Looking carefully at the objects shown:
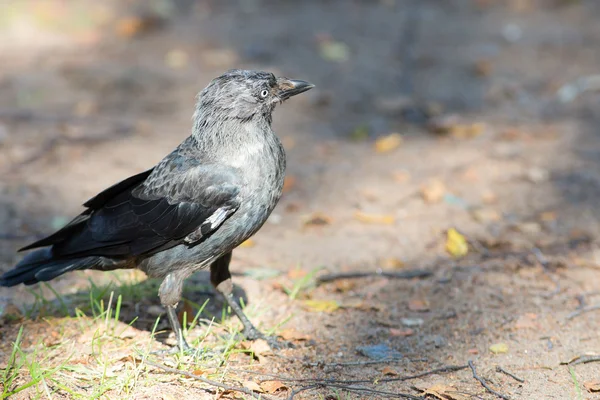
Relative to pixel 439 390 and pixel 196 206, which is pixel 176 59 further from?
pixel 439 390

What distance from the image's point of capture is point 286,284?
509 centimetres

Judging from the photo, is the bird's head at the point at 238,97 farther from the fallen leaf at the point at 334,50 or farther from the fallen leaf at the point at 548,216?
the fallen leaf at the point at 334,50

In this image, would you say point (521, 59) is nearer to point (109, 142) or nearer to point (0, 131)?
point (109, 142)

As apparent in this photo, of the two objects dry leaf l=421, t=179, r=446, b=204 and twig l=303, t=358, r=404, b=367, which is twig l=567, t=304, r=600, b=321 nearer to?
twig l=303, t=358, r=404, b=367

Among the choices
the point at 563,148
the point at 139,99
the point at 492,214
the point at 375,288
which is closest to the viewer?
the point at 375,288

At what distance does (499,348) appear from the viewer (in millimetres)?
4230

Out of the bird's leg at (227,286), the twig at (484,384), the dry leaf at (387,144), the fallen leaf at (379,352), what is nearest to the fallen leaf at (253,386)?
the bird's leg at (227,286)

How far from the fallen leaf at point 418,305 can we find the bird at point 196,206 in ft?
3.38

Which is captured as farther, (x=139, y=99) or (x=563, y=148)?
(x=139, y=99)

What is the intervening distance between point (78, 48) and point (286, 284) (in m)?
6.21

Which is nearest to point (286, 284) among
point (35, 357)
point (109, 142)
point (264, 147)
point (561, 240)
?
point (264, 147)

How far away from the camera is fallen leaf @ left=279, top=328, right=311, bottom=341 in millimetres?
4449

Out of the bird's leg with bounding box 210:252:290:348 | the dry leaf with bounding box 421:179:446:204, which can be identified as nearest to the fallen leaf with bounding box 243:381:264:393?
the bird's leg with bounding box 210:252:290:348

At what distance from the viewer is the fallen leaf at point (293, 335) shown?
14.6 ft
